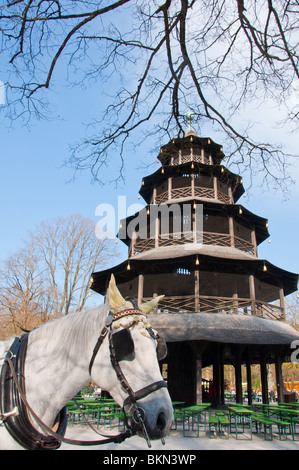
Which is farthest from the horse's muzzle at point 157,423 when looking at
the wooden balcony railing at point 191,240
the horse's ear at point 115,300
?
the wooden balcony railing at point 191,240

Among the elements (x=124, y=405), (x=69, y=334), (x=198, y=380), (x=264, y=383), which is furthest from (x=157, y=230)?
(x=124, y=405)

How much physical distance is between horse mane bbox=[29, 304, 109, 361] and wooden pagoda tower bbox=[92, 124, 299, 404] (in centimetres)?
1218

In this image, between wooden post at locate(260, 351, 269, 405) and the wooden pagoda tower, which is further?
wooden post at locate(260, 351, 269, 405)

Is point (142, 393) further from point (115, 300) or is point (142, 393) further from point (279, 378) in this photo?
point (279, 378)

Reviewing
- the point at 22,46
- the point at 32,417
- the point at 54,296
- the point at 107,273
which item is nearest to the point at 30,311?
the point at 54,296

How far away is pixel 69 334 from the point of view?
2666 mm

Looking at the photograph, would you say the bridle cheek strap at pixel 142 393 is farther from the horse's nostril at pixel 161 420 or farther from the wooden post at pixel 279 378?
the wooden post at pixel 279 378

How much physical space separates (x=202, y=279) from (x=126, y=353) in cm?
1782

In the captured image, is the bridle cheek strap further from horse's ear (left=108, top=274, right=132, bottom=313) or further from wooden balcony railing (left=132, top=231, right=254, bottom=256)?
wooden balcony railing (left=132, top=231, right=254, bottom=256)

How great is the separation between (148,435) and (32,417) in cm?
94

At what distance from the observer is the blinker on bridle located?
214cm

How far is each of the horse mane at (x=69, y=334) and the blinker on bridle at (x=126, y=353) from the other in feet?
0.47

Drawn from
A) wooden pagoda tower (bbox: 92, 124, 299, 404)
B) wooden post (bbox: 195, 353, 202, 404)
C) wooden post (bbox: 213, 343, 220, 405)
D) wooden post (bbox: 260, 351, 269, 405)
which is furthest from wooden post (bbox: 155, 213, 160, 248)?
wooden post (bbox: 260, 351, 269, 405)

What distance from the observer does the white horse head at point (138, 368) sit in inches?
84.0
